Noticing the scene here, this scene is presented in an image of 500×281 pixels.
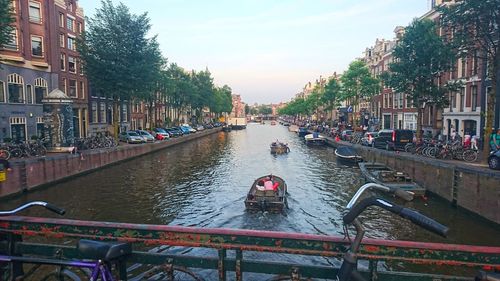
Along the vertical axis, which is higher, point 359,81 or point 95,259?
point 359,81

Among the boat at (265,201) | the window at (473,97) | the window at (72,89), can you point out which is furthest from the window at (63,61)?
the window at (473,97)

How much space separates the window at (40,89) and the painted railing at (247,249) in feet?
131

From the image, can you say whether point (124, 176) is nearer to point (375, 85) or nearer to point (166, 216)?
point (166, 216)

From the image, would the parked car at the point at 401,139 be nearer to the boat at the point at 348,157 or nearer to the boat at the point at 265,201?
the boat at the point at 348,157

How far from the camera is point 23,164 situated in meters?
20.5

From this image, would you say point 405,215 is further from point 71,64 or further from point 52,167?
point 71,64

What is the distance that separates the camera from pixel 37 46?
123ft

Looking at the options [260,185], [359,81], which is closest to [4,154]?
[260,185]

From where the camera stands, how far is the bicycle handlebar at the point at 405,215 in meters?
2.69

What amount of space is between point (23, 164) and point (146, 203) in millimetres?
8153

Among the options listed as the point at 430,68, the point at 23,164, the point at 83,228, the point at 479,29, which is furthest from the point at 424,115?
the point at 83,228

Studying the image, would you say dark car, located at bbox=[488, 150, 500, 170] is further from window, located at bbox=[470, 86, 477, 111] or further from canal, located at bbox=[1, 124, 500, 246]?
window, located at bbox=[470, 86, 477, 111]

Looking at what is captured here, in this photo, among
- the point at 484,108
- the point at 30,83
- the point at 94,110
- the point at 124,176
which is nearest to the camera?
the point at 124,176

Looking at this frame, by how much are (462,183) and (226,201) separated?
42.4 feet
